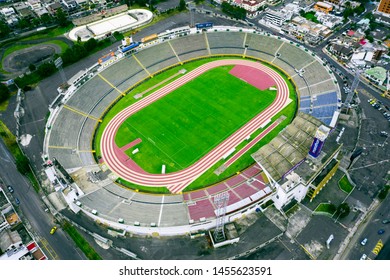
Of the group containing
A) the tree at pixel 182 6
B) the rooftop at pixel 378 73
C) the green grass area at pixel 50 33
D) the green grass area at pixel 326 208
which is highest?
the tree at pixel 182 6

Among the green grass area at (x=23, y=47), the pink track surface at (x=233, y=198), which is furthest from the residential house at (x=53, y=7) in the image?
the pink track surface at (x=233, y=198)

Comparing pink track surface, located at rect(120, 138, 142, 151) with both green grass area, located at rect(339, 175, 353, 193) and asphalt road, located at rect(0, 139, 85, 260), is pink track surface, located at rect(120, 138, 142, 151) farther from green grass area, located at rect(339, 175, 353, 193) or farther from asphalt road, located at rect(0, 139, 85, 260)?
green grass area, located at rect(339, 175, 353, 193)

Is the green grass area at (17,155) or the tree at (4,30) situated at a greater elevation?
the tree at (4,30)

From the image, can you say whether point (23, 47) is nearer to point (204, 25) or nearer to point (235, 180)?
point (204, 25)

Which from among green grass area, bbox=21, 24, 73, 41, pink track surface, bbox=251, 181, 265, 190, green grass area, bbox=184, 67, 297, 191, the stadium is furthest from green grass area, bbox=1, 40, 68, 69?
pink track surface, bbox=251, 181, 265, 190

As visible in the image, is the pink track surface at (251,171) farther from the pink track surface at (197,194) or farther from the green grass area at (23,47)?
the green grass area at (23,47)

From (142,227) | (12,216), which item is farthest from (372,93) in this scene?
(12,216)
